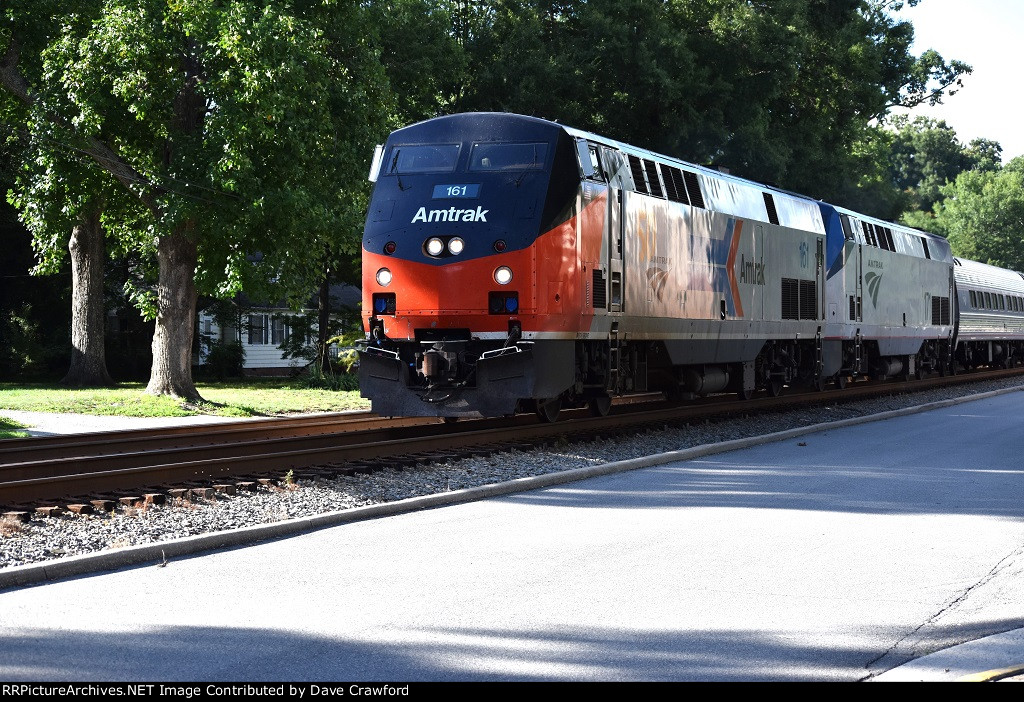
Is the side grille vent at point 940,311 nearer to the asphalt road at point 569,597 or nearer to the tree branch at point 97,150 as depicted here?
the tree branch at point 97,150

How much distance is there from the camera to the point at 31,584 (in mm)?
7398

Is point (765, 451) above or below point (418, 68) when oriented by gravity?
below

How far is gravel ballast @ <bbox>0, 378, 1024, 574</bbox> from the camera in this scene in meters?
8.52

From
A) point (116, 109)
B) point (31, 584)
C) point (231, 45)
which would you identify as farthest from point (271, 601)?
point (116, 109)

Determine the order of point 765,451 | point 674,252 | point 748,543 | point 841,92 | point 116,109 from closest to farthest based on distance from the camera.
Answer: point 748,543
point 765,451
point 674,252
point 116,109
point 841,92

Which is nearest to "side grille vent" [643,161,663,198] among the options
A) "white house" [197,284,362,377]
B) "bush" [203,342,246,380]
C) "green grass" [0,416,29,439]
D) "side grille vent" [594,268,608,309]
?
"side grille vent" [594,268,608,309]

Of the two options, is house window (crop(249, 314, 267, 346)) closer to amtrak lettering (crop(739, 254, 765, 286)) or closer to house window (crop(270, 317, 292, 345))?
house window (crop(270, 317, 292, 345))

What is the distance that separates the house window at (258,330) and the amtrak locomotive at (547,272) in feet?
93.2

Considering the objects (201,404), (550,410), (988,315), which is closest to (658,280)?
(550,410)

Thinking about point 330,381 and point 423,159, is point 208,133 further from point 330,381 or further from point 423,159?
point 330,381

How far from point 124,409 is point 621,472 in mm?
12338

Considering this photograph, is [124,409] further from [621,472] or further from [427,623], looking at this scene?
[427,623]

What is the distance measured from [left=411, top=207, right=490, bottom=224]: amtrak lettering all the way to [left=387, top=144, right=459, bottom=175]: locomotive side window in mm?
640

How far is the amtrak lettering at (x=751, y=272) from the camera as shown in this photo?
2030cm
